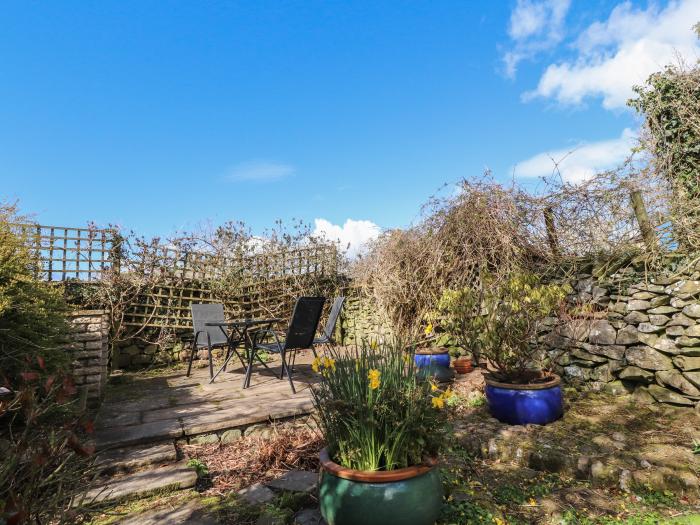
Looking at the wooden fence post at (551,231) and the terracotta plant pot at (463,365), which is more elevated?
the wooden fence post at (551,231)

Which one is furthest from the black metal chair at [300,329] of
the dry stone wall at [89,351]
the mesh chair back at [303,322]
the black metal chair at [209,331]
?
the dry stone wall at [89,351]

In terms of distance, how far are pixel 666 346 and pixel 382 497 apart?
355cm

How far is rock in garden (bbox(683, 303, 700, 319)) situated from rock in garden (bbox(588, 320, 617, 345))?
66cm

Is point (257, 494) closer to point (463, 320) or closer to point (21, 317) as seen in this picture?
point (21, 317)

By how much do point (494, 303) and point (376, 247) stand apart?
10.6ft

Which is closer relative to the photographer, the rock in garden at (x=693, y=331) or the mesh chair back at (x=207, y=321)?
the rock in garden at (x=693, y=331)

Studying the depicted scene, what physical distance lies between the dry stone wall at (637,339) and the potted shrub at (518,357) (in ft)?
2.87

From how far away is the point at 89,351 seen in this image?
169 inches

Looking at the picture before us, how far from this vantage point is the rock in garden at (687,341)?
11.8 ft

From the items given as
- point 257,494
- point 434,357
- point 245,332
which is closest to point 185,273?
point 245,332

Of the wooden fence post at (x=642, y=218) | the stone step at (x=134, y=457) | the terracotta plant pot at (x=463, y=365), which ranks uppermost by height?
the wooden fence post at (x=642, y=218)

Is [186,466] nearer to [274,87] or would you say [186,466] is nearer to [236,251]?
[236,251]

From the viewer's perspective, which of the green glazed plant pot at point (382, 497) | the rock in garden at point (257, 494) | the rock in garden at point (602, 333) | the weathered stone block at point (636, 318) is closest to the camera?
the green glazed plant pot at point (382, 497)

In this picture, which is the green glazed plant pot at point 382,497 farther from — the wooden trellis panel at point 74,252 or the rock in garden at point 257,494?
the wooden trellis panel at point 74,252
